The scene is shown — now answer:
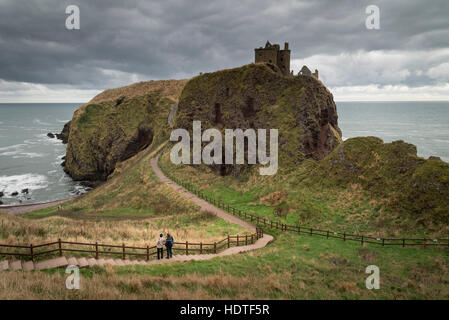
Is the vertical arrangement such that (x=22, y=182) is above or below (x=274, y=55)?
below

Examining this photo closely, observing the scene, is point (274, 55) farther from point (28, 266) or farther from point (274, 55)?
point (28, 266)

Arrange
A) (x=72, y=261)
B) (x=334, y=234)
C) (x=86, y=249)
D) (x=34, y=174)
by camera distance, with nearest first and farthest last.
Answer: (x=72, y=261) < (x=86, y=249) < (x=334, y=234) < (x=34, y=174)

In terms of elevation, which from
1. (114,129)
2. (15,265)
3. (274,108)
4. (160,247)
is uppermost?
(274,108)

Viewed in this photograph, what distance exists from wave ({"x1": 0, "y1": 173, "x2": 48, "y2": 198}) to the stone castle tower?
61.8m

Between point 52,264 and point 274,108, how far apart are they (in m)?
40.5

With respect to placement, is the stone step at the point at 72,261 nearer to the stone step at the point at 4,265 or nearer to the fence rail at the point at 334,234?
the stone step at the point at 4,265

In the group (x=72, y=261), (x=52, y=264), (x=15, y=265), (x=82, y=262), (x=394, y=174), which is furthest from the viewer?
(x=394, y=174)

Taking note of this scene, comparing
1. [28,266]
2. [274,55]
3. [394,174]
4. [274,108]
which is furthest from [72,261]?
[274,55]

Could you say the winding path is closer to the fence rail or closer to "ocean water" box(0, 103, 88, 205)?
the fence rail

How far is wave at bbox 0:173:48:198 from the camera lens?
6331 cm

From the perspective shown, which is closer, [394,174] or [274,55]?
[394,174]

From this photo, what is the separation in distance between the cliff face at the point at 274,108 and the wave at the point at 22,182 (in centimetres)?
4407

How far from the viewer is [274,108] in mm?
46125
